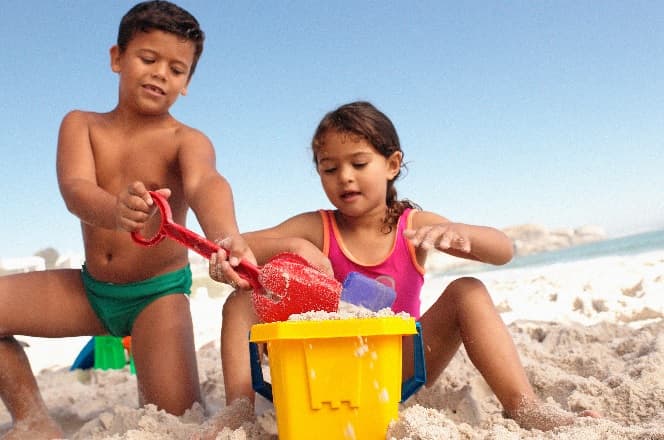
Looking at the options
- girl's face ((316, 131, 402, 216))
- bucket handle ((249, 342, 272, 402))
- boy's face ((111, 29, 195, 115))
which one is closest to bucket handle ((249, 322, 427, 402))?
bucket handle ((249, 342, 272, 402))

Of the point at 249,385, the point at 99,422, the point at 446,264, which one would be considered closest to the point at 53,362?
the point at 99,422

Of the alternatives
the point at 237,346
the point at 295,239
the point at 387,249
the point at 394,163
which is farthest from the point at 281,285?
the point at 394,163

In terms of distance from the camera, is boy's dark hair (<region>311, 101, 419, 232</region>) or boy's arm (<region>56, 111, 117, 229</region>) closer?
boy's arm (<region>56, 111, 117, 229</region>)

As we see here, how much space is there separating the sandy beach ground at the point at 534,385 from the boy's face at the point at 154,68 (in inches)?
40.8

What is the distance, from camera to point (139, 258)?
225 cm

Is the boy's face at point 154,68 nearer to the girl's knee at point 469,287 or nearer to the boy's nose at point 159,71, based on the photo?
the boy's nose at point 159,71

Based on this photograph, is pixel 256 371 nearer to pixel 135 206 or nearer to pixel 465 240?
pixel 135 206

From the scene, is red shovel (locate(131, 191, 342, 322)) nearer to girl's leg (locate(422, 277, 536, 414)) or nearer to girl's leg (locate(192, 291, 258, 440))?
girl's leg (locate(192, 291, 258, 440))

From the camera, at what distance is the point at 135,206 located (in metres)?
1.57

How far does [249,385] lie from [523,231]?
80.8ft

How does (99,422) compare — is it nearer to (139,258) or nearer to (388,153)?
(139,258)

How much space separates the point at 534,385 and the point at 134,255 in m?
1.43

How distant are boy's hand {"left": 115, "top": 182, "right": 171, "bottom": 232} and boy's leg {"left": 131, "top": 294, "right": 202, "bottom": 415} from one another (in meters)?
0.70

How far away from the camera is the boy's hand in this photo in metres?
1.57
